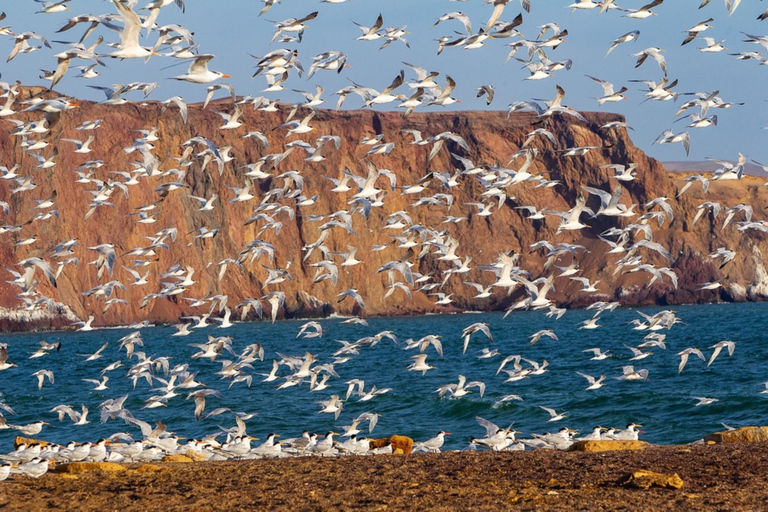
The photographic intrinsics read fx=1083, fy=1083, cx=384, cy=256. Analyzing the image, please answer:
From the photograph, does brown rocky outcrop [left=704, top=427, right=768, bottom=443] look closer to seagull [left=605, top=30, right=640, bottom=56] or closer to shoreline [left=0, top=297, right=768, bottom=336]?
seagull [left=605, top=30, right=640, bottom=56]

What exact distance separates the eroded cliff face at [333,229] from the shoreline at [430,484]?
84501 mm

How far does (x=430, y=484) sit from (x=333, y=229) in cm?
10323

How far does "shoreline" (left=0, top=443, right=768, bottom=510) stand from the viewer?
10.8 meters

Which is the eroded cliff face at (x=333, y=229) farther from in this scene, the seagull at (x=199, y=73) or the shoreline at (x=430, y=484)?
the shoreline at (x=430, y=484)

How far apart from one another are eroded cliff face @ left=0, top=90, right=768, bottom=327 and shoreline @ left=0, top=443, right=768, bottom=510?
84.5 m

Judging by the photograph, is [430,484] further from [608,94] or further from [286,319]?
[286,319]

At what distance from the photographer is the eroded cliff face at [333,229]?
10256 centimetres

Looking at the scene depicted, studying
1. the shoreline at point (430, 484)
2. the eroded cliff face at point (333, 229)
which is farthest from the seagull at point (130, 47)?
the eroded cliff face at point (333, 229)

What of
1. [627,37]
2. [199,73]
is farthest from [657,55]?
[199,73]

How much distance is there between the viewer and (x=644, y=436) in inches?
929

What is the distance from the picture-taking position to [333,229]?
377 feet

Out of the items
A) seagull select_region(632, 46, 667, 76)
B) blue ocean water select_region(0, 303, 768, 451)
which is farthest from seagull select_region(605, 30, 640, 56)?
blue ocean water select_region(0, 303, 768, 451)

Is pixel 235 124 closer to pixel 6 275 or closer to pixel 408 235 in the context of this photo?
pixel 408 235

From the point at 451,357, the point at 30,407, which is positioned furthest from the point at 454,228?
the point at 30,407
